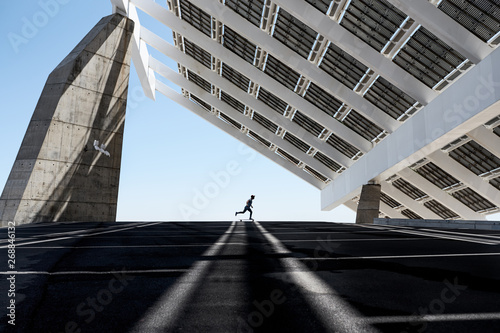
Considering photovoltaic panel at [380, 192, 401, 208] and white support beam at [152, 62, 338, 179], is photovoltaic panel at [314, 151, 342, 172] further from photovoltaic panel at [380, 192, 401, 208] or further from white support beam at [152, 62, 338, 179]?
photovoltaic panel at [380, 192, 401, 208]

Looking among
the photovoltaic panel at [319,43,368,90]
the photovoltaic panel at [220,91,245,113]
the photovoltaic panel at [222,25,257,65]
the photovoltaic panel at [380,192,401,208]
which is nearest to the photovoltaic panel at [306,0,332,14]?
the photovoltaic panel at [319,43,368,90]

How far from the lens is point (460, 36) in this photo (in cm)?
1313

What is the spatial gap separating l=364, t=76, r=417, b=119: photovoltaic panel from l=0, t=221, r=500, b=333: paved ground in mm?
15898

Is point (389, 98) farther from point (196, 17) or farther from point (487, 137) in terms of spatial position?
point (196, 17)

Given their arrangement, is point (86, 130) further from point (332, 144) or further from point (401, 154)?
point (332, 144)

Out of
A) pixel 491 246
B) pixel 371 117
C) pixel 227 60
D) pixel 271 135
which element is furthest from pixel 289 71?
pixel 491 246

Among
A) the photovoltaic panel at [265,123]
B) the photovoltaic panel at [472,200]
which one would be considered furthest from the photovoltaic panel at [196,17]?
the photovoltaic panel at [472,200]

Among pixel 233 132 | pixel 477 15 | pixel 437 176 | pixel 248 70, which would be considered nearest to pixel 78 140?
pixel 248 70

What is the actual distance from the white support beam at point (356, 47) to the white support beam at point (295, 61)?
3.35 metres

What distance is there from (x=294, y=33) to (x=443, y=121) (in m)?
7.95

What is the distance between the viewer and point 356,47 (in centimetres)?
1634

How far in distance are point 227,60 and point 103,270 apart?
67.3ft

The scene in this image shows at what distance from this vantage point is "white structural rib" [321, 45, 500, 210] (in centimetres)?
1241

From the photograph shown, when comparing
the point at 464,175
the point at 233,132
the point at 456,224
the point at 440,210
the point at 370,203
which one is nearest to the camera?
the point at 456,224
